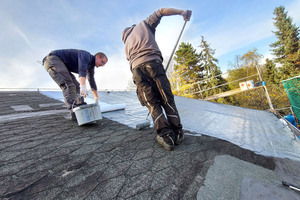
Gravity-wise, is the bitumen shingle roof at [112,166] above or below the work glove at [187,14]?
below

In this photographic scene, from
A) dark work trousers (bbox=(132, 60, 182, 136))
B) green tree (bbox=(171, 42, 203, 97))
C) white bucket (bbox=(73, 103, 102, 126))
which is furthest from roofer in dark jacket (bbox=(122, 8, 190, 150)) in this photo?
green tree (bbox=(171, 42, 203, 97))

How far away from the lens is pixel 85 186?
2.28ft

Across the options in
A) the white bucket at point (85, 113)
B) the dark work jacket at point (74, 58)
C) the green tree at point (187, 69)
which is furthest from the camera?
the green tree at point (187, 69)

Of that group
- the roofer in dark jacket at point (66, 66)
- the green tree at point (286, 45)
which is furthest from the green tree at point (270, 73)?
the roofer in dark jacket at point (66, 66)

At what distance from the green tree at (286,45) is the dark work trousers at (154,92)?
61.0ft

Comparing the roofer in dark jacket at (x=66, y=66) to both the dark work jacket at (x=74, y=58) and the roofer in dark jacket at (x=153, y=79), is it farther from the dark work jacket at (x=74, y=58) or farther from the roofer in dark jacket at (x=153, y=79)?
the roofer in dark jacket at (x=153, y=79)

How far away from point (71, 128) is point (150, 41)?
57.1 inches

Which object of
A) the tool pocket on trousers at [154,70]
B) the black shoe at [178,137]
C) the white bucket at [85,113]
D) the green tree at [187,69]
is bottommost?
the black shoe at [178,137]

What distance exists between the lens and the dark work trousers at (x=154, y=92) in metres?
1.30

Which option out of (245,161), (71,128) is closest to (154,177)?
(245,161)

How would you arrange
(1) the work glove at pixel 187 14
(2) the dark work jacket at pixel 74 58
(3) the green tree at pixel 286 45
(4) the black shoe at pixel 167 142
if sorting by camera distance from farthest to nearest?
(3) the green tree at pixel 286 45
(2) the dark work jacket at pixel 74 58
(1) the work glove at pixel 187 14
(4) the black shoe at pixel 167 142

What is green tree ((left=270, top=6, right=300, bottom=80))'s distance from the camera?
13.4 metres

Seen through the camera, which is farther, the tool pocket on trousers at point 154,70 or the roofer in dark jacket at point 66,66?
the roofer in dark jacket at point 66,66

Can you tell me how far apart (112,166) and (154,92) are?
0.80 m
